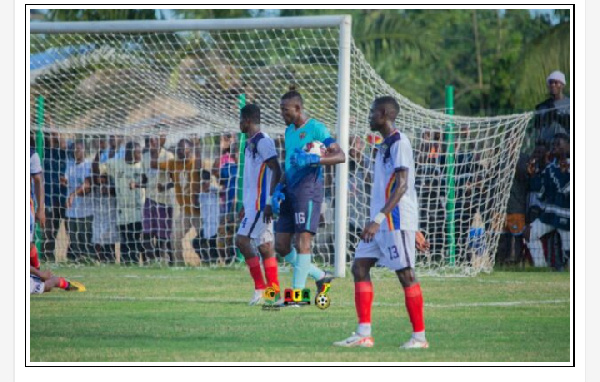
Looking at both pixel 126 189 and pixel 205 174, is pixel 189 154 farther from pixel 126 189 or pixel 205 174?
pixel 126 189

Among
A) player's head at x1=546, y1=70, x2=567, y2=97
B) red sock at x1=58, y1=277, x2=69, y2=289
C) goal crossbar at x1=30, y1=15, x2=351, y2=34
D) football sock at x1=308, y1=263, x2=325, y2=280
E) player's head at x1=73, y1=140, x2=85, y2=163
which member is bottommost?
red sock at x1=58, y1=277, x2=69, y2=289

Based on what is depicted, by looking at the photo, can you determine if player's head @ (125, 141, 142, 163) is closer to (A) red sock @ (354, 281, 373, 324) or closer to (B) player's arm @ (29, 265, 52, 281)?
(B) player's arm @ (29, 265, 52, 281)

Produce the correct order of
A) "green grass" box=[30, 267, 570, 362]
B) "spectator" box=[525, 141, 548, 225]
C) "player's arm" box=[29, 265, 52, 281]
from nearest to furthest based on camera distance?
"green grass" box=[30, 267, 570, 362]
"player's arm" box=[29, 265, 52, 281]
"spectator" box=[525, 141, 548, 225]

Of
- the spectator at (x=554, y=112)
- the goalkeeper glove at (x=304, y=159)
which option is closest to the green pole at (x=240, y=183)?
the spectator at (x=554, y=112)

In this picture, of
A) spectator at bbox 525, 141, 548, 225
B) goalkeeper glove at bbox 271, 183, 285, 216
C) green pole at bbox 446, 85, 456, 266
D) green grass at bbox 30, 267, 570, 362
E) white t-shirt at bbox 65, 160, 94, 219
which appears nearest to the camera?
green grass at bbox 30, 267, 570, 362

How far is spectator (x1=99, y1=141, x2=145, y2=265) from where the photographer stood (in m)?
17.6

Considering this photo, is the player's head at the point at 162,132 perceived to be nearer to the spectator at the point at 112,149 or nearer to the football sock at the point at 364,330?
the spectator at the point at 112,149

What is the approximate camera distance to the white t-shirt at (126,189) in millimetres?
17781

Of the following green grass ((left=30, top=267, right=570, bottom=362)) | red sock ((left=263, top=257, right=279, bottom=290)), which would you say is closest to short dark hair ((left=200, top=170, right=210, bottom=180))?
green grass ((left=30, top=267, right=570, bottom=362))

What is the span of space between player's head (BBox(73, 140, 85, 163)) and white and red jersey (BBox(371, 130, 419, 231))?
9.59 meters

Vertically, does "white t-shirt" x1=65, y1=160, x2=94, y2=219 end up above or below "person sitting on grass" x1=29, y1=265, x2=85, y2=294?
above

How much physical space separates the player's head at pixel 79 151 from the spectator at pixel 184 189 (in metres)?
1.07

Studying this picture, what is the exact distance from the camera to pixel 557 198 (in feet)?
53.0
